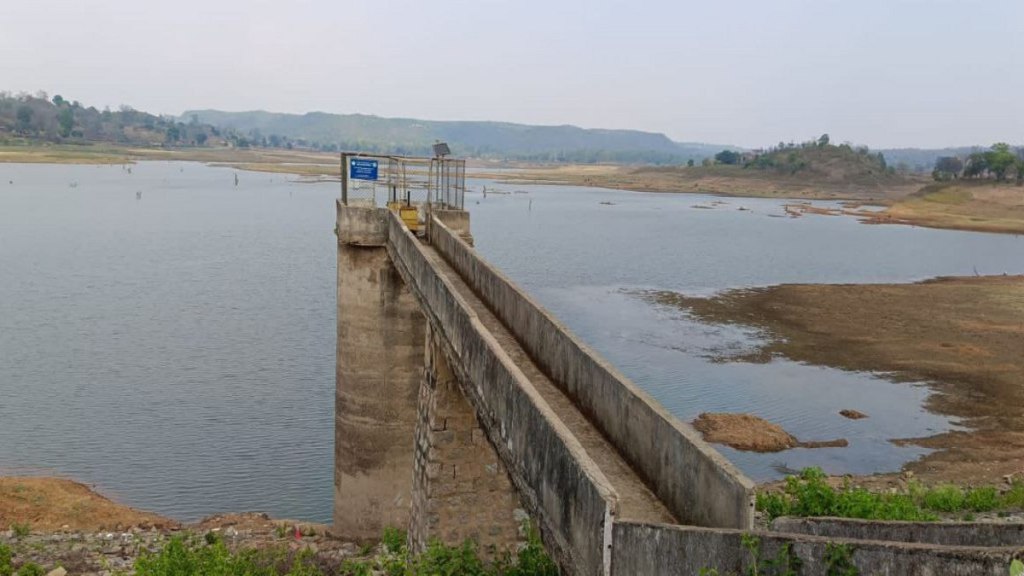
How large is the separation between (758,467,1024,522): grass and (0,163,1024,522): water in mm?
5395

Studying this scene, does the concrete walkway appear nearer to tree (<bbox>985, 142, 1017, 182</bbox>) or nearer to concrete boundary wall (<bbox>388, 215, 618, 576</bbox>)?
concrete boundary wall (<bbox>388, 215, 618, 576</bbox>)

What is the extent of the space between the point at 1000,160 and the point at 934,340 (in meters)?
83.6

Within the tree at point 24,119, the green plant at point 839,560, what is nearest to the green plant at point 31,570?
the green plant at point 839,560

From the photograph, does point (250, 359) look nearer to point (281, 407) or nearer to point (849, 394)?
point (281, 407)

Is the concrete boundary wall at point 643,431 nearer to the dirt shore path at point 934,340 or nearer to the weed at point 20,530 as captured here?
the weed at point 20,530

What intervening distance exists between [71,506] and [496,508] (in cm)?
1247

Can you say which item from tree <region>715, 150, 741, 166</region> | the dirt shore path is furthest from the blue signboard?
tree <region>715, 150, 741, 166</region>

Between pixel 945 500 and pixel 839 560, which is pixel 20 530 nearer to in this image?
pixel 839 560

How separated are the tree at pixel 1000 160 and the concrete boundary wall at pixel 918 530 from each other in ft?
387

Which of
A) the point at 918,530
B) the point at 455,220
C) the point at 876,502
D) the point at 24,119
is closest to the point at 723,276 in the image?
the point at 455,220

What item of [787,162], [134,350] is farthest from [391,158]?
[787,162]

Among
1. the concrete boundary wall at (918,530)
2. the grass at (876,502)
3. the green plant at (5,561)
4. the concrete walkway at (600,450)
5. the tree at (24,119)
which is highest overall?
the tree at (24,119)

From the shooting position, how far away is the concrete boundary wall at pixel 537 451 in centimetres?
579

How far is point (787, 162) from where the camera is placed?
532 ft
